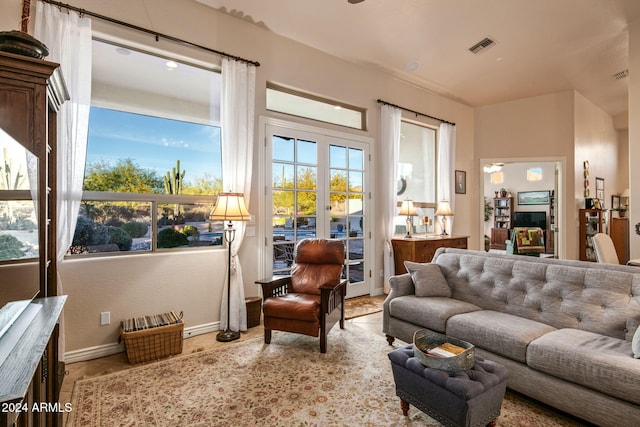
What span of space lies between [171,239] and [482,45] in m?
4.70

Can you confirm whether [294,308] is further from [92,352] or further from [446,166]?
[446,166]

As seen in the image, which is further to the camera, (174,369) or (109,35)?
(109,35)

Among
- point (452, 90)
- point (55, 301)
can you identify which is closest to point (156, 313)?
point (55, 301)

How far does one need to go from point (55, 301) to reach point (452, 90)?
615 cm

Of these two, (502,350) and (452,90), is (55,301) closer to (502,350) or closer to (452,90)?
(502,350)

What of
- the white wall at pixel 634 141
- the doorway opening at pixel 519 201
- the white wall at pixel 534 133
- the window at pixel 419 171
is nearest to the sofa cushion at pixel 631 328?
the white wall at pixel 634 141

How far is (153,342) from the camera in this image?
2727 millimetres

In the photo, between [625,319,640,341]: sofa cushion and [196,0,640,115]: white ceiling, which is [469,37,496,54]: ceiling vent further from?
[625,319,640,341]: sofa cushion

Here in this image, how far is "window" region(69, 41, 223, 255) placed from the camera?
2969 mm

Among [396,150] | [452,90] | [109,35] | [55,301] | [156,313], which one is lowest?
[156,313]

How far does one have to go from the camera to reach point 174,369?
258 centimetres

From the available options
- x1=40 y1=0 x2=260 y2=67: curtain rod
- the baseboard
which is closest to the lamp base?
the baseboard

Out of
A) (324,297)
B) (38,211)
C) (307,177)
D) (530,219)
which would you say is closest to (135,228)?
(38,211)

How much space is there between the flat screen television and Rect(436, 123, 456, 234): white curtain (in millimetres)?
5802
